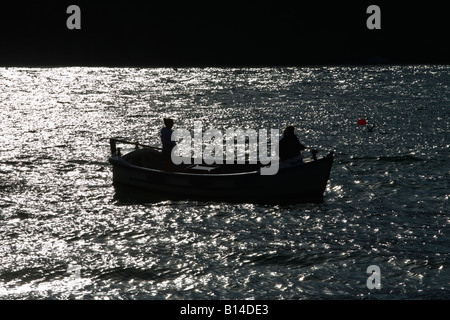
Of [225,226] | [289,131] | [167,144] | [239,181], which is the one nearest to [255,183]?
[239,181]

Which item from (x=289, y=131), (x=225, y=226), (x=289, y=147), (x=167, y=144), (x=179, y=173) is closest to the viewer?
(x=225, y=226)

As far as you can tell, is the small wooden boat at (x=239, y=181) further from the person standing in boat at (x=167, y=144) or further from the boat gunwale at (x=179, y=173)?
the person standing in boat at (x=167, y=144)

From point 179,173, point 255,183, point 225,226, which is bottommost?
point 225,226

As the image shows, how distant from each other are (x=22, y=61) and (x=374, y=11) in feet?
214

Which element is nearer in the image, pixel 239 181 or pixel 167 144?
pixel 239 181

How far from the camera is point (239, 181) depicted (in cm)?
2394

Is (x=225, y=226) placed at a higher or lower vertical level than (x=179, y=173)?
lower

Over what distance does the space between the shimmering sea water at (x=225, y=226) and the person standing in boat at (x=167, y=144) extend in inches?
66.1

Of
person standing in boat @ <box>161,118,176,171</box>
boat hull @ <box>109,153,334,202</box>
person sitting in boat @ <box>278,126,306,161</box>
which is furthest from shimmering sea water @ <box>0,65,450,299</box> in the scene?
person sitting in boat @ <box>278,126,306,161</box>

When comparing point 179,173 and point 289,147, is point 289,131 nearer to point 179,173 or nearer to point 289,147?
point 289,147

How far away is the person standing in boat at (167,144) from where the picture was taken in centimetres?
2494

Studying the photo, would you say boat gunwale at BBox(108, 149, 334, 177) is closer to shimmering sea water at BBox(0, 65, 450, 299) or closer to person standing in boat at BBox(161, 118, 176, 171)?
person standing in boat at BBox(161, 118, 176, 171)

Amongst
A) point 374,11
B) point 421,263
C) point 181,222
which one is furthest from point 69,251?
point 374,11

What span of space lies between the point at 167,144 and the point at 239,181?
134 inches
